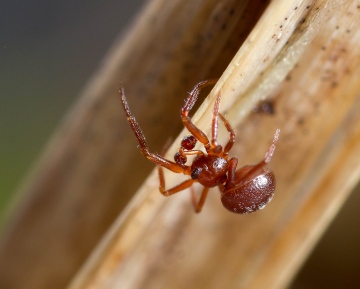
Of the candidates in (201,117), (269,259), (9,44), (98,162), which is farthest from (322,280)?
(9,44)

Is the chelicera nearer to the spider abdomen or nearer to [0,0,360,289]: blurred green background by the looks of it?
the spider abdomen

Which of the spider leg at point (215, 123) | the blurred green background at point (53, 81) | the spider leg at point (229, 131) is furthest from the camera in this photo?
the blurred green background at point (53, 81)

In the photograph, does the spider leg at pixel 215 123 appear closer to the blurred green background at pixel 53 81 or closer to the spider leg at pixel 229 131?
the spider leg at pixel 229 131

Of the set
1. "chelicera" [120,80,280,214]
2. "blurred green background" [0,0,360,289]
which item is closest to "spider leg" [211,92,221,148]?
"chelicera" [120,80,280,214]

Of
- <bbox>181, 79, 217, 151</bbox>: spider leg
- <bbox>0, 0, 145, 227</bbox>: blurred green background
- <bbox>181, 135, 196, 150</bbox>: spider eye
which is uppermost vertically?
<bbox>181, 79, 217, 151</bbox>: spider leg

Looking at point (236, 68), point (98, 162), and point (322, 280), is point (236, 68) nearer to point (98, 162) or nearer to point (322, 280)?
point (98, 162)

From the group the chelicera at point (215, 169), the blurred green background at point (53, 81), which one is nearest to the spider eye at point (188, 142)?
the chelicera at point (215, 169)
